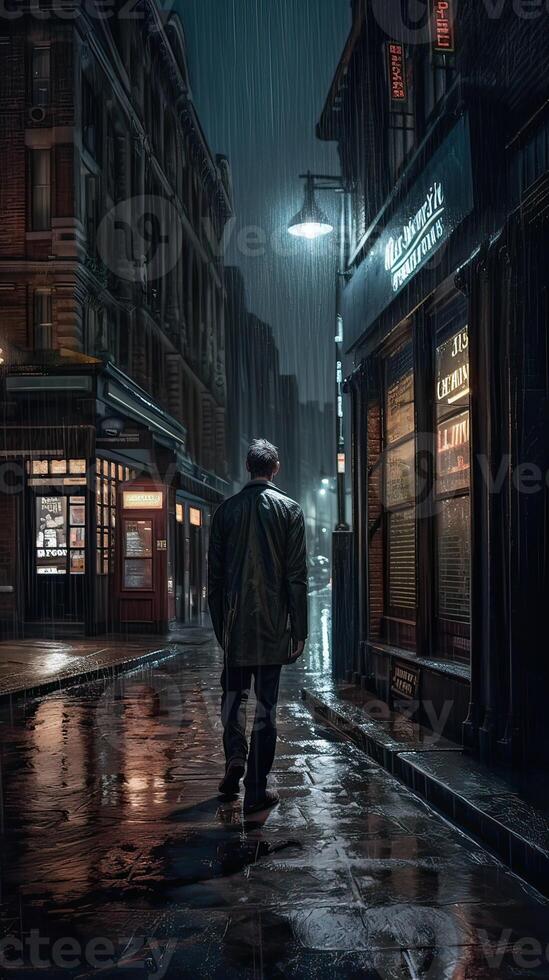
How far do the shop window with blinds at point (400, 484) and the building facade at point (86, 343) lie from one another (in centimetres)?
1021

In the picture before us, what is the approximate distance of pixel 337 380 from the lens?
15336 millimetres

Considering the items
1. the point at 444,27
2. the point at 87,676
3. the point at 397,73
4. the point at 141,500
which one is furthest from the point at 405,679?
the point at 141,500

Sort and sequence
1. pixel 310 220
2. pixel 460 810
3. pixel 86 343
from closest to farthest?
pixel 460 810, pixel 310 220, pixel 86 343

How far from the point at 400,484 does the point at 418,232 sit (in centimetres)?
279

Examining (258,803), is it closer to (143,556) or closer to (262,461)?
(262,461)

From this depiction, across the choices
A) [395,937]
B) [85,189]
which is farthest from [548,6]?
[85,189]

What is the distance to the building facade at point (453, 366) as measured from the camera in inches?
269

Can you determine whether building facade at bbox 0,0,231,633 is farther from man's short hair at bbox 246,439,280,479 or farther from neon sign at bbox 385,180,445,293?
man's short hair at bbox 246,439,280,479

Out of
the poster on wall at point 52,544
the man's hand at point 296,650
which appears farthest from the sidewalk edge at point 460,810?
the poster on wall at point 52,544

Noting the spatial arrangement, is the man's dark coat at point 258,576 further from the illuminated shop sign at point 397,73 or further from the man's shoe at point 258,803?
the illuminated shop sign at point 397,73

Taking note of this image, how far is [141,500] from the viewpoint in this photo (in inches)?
870

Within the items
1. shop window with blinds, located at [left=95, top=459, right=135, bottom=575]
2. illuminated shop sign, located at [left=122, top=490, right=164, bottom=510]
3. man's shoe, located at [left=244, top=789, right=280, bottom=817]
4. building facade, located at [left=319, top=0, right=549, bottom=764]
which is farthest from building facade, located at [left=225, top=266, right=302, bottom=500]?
man's shoe, located at [left=244, top=789, right=280, bottom=817]

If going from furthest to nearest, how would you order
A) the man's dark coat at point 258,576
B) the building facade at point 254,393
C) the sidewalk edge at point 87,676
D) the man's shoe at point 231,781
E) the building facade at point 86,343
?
the building facade at point 254,393 → the building facade at point 86,343 → the sidewalk edge at point 87,676 → the man's shoe at point 231,781 → the man's dark coat at point 258,576

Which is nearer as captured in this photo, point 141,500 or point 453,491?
point 453,491
